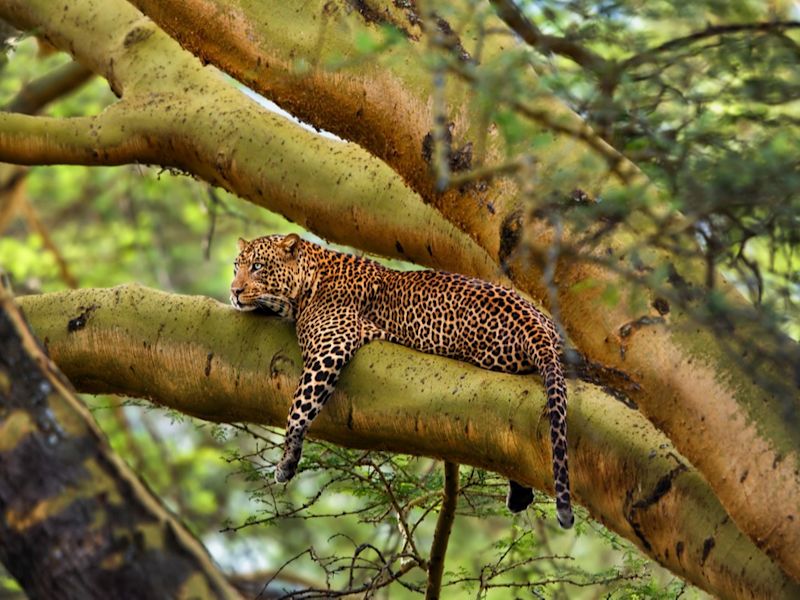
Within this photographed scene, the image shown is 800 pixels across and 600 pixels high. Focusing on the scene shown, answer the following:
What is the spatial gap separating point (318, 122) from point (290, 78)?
24 cm

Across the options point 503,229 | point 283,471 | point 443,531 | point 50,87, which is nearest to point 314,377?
point 283,471

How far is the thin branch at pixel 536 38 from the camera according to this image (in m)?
5.60

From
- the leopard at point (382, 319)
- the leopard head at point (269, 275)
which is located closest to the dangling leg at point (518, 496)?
the leopard at point (382, 319)

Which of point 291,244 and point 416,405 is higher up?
point 416,405

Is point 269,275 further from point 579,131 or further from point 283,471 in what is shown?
point 579,131

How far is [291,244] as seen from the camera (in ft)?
25.3

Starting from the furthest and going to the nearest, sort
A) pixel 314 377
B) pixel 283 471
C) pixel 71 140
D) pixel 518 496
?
1. pixel 71 140
2. pixel 518 496
3. pixel 283 471
4. pixel 314 377

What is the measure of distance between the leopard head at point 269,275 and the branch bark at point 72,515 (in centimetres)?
337

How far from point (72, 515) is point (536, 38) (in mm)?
3254

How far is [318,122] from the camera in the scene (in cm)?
606

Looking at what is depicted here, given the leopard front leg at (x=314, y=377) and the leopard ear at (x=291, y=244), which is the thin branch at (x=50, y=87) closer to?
the leopard ear at (x=291, y=244)

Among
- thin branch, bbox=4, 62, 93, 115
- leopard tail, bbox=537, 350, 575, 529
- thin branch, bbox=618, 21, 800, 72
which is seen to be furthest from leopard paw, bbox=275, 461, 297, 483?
thin branch, bbox=4, 62, 93, 115

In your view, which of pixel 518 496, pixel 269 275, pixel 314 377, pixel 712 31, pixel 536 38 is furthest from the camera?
pixel 269 275

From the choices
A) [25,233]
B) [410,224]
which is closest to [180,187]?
[25,233]
